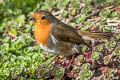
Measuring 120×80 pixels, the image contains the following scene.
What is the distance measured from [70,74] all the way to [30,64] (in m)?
0.59

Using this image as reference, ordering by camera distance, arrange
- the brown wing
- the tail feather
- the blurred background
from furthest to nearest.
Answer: the tail feather → the brown wing → the blurred background

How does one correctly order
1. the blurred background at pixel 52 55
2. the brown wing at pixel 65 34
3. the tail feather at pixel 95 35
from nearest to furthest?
1. the blurred background at pixel 52 55
2. the brown wing at pixel 65 34
3. the tail feather at pixel 95 35

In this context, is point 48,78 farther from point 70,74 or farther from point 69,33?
point 69,33

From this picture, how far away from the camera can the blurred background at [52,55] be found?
163 inches

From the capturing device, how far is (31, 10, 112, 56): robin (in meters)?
4.17

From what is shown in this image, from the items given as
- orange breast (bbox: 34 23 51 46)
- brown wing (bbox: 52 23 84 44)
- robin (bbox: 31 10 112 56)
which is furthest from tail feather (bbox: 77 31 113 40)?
orange breast (bbox: 34 23 51 46)

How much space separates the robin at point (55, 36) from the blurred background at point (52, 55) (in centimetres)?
16

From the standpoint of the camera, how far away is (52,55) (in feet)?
15.3

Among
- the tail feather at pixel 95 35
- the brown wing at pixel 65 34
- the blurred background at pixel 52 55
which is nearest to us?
the blurred background at pixel 52 55

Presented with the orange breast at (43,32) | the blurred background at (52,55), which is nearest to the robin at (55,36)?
the orange breast at (43,32)

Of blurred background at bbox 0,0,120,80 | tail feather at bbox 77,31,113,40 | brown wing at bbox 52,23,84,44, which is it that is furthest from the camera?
tail feather at bbox 77,31,113,40

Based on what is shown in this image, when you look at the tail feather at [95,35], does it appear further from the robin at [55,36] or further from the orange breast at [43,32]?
the orange breast at [43,32]

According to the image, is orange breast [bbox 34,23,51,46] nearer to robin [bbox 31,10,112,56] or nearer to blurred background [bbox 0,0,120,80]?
robin [bbox 31,10,112,56]

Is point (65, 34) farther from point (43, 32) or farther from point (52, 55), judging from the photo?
point (52, 55)
